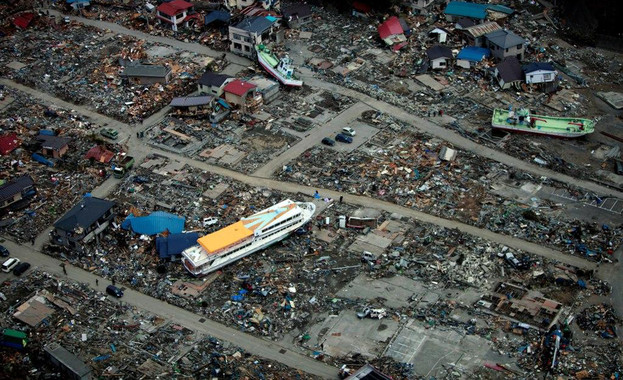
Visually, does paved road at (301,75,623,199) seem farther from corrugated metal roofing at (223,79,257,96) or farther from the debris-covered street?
corrugated metal roofing at (223,79,257,96)

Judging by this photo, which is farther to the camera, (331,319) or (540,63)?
(540,63)

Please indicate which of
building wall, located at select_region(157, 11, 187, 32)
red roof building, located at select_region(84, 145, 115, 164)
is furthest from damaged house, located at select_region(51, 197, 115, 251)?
building wall, located at select_region(157, 11, 187, 32)

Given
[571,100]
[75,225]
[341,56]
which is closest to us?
[75,225]

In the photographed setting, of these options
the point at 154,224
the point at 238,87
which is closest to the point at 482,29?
the point at 238,87

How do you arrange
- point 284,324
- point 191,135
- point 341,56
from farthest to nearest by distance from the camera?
point 341,56
point 191,135
point 284,324

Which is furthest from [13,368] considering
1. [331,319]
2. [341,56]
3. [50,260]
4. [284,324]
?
[341,56]

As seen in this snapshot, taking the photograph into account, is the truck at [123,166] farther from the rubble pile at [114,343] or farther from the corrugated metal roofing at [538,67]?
the corrugated metal roofing at [538,67]

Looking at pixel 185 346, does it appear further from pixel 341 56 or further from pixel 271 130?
pixel 341 56
